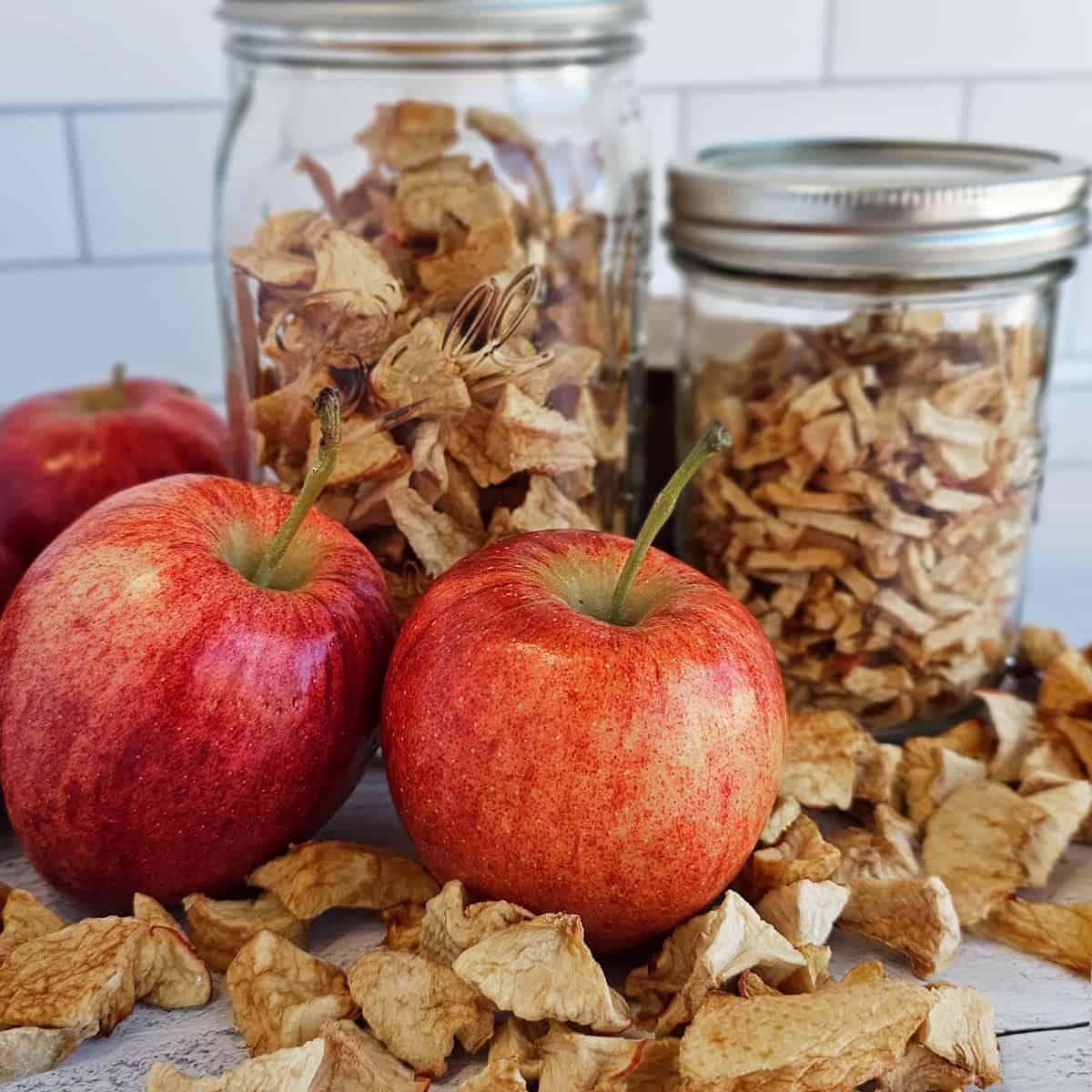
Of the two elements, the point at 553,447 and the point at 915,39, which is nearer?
the point at 553,447

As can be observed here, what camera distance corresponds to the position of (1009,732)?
1.92ft

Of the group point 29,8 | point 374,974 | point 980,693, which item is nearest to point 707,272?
point 980,693

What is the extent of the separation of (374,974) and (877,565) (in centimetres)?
28

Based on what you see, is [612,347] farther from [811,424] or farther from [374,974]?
[374,974]

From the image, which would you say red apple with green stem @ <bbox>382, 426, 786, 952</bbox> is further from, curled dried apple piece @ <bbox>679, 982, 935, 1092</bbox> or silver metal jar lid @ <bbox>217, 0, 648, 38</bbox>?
silver metal jar lid @ <bbox>217, 0, 648, 38</bbox>

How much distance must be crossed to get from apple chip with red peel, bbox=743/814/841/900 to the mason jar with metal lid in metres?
0.13

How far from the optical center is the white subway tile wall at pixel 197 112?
868 millimetres

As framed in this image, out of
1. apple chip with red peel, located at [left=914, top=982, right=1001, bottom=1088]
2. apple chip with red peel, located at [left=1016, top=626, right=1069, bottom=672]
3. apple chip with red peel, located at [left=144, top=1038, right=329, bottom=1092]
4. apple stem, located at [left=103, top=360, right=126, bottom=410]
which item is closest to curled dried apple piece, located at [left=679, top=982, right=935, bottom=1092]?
apple chip with red peel, located at [left=914, top=982, right=1001, bottom=1088]

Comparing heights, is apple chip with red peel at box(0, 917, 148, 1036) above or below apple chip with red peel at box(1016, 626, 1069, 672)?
above

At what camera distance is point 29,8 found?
833 millimetres

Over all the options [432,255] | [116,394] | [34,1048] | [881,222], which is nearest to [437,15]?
[432,255]

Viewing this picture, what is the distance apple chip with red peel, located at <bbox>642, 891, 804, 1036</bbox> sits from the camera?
A: 0.42 meters

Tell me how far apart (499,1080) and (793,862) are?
13cm

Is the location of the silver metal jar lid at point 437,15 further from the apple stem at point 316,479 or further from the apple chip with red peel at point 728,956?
the apple chip with red peel at point 728,956
